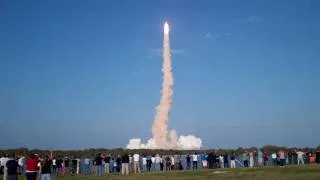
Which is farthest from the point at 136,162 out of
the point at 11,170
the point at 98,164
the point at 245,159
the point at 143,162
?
the point at 11,170

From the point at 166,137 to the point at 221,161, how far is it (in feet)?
158

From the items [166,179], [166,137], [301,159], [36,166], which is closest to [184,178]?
[166,179]

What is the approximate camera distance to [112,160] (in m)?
46.1

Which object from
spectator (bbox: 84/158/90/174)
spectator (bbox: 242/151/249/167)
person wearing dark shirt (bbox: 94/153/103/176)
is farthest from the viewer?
spectator (bbox: 242/151/249/167)

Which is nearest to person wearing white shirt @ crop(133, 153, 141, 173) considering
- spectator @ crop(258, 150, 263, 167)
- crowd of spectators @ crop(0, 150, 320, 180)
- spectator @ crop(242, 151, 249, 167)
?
crowd of spectators @ crop(0, 150, 320, 180)

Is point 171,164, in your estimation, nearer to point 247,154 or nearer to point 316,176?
point 247,154

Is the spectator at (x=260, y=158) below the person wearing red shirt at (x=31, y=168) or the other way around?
the other way around

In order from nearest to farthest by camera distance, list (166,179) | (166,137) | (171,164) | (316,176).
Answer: (316,176) < (166,179) < (171,164) < (166,137)

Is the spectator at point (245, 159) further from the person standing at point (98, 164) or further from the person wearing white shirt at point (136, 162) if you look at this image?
the person standing at point (98, 164)

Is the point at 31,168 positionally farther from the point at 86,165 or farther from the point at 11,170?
the point at 86,165

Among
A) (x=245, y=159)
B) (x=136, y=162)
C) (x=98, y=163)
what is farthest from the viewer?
(x=245, y=159)

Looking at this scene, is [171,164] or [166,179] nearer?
[166,179]

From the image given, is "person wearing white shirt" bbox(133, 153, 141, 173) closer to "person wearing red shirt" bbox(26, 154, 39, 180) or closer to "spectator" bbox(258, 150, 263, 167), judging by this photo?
"spectator" bbox(258, 150, 263, 167)

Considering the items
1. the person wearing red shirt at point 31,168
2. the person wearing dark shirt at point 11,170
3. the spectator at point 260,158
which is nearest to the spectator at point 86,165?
the spectator at point 260,158
